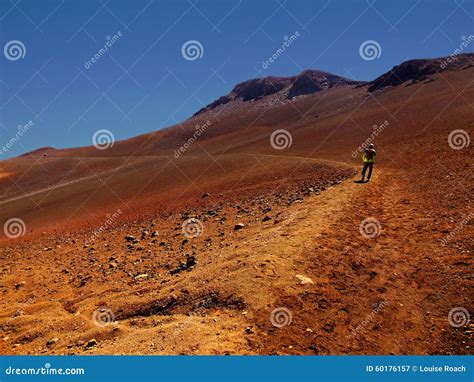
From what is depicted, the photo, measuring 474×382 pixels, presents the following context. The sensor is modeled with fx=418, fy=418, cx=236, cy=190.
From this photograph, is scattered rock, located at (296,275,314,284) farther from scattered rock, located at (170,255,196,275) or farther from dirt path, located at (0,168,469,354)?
scattered rock, located at (170,255,196,275)

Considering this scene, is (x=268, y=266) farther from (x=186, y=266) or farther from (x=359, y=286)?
(x=186, y=266)

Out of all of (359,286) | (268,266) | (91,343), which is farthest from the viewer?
(268,266)

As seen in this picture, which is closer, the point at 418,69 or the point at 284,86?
the point at 418,69

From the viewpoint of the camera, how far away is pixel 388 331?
7441 millimetres

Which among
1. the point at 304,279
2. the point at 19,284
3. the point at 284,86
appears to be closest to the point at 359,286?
the point at 304,279

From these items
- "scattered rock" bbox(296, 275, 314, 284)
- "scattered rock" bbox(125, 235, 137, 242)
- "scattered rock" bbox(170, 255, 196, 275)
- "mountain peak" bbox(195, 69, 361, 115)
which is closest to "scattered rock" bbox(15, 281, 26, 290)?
"scattered rock" bbox(125, 235, 137, 242)

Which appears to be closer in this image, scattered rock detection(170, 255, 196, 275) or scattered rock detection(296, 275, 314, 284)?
scattered rock detection(296, 275, 314, 284)

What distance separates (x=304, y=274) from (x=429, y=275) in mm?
2707

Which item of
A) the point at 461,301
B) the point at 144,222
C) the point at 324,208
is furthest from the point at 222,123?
the point at 461,301

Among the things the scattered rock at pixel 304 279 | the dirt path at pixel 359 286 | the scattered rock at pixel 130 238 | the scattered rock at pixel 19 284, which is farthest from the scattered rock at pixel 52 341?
the scattered rock at pixel 130 238

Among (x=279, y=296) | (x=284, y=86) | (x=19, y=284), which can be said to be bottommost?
(x=279, y=296)

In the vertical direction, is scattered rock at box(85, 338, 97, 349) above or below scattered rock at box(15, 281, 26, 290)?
below

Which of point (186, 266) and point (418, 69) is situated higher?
point (418, 69)

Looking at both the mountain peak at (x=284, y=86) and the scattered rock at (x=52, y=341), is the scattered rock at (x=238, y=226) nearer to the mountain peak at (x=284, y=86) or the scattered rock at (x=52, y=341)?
the scattered rock at (x=52, y=341)
